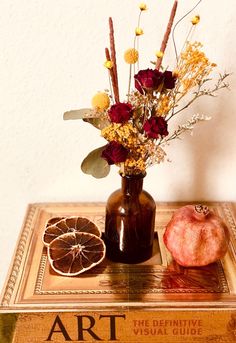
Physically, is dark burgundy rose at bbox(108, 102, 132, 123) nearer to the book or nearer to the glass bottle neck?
the glass bottle neck

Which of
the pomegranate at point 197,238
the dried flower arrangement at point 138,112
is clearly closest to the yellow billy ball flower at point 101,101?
the dried flower arrangement at point 138,112

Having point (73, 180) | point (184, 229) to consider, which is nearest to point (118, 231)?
point (184, 229)

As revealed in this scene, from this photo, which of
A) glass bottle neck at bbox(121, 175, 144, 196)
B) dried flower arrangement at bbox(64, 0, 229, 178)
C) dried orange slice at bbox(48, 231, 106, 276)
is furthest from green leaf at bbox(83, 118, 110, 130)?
dried orange slice at bbox(48, 231, 106, 276)

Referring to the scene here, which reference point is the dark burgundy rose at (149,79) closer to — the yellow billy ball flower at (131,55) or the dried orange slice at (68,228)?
the yellow billy ball flower at (131,55)

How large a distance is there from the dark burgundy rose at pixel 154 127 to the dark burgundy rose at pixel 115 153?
63mm

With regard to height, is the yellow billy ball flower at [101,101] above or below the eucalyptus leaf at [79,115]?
below

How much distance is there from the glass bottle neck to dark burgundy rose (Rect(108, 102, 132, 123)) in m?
0.16

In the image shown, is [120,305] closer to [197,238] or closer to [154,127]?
[197,238]

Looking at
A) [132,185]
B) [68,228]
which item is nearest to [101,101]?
[132,185]

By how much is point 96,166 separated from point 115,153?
0.11m

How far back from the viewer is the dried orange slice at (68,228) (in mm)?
1107

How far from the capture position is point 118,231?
106cm

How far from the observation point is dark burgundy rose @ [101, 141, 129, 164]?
90 cm

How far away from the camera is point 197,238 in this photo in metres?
1.00
